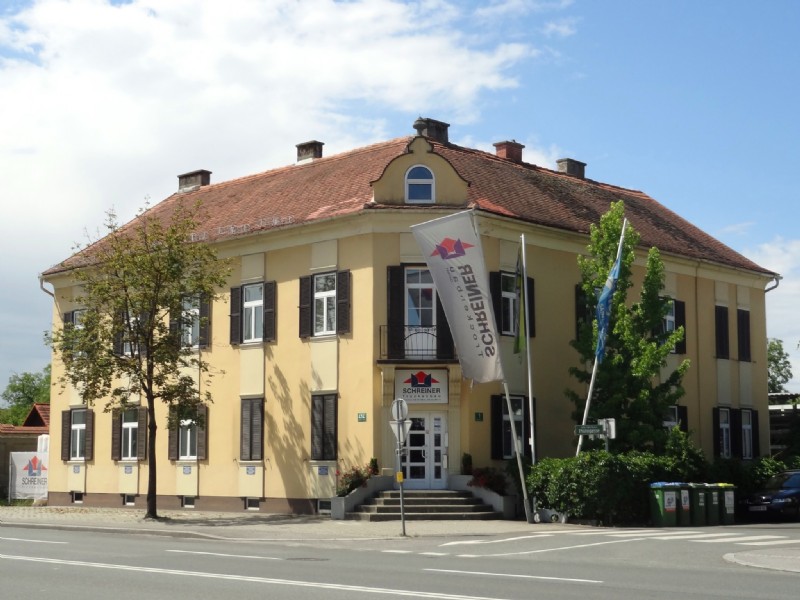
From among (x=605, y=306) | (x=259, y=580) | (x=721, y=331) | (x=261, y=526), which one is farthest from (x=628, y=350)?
(x=259, y=580)

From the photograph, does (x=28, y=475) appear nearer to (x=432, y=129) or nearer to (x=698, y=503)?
(x=432, y=129)

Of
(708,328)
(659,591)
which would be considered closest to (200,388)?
(708,328)

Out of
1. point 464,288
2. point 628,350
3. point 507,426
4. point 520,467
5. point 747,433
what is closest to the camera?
point 464,288

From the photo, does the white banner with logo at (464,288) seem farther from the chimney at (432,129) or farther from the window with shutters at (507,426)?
the chimney at (432,129)

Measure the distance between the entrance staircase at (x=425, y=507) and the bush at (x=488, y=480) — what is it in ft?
1.26

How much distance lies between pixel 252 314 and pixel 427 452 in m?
6.79

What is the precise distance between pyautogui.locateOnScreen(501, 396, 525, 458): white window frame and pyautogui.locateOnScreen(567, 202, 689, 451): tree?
5.44ft

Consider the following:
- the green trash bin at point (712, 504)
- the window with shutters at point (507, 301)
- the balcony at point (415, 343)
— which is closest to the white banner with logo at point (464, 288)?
the balcony at point (415, 343)

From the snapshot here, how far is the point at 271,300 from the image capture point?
110 ft

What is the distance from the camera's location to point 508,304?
1276 inches

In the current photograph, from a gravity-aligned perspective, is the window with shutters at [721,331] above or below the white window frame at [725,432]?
above

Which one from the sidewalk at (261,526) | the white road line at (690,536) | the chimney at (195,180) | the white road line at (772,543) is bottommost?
the sidewalk at (261,526)

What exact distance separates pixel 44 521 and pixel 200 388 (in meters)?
7.16

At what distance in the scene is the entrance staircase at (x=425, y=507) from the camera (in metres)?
29.0
